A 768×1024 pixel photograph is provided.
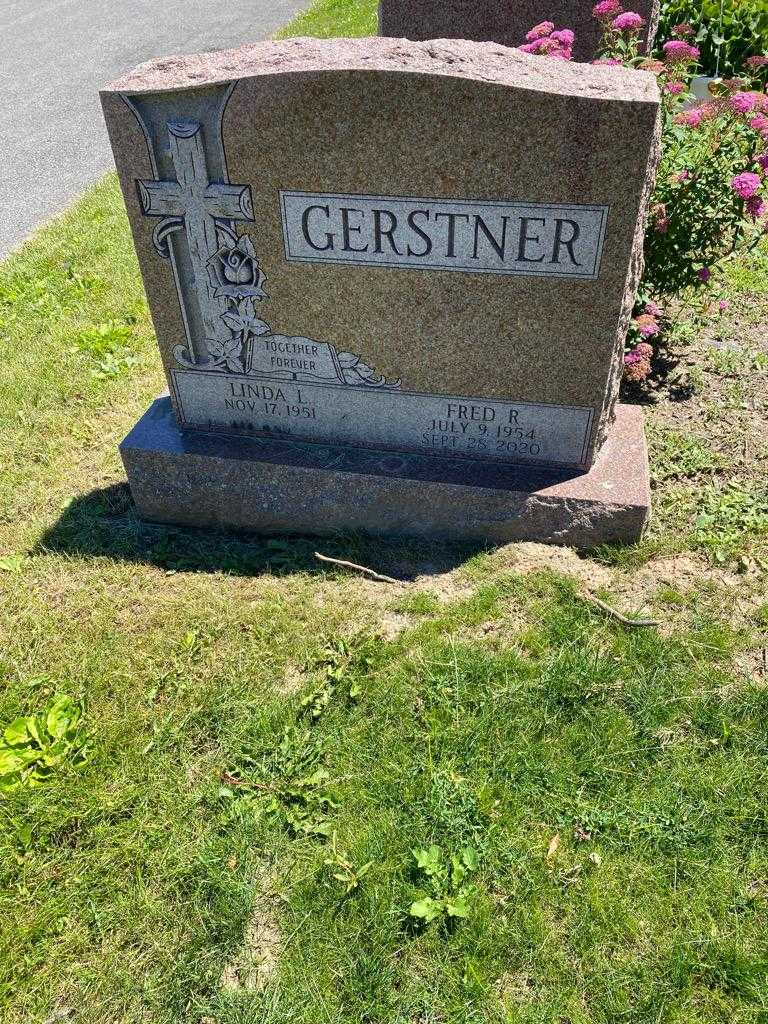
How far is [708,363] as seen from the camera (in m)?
Result: 4.25

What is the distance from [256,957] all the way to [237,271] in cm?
226

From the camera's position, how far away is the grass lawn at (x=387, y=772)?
207cm

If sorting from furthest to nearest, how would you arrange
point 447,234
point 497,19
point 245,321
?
point 497,19, point 245,321, point 447,234

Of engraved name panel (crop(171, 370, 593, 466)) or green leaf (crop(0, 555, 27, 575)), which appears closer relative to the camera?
engraved name panel (crop(171, 370, 593, 466))

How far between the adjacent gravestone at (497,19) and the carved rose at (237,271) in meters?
3.24

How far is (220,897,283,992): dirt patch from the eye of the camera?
2.08 m

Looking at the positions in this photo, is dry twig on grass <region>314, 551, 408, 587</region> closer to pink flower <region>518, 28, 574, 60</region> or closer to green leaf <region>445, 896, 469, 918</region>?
green leaf <region>445, 896, 469, 918</region>

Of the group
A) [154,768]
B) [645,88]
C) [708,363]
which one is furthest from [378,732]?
[708,363]

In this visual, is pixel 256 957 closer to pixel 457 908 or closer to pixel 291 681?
pixel 457 908

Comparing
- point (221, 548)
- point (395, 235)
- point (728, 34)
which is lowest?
point (221, 548)

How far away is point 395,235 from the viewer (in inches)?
112

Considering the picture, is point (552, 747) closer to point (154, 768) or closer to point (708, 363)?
point (154, 768)

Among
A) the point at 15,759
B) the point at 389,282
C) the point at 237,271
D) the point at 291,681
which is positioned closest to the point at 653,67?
the point at 389,282

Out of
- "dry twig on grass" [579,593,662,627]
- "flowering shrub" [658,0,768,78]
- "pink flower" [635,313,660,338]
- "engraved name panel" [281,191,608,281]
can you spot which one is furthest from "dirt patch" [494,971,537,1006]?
"flowering shrub" [658,0,768,78]
